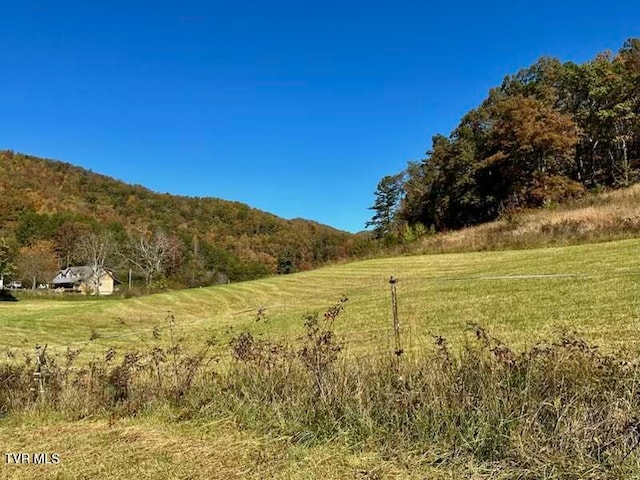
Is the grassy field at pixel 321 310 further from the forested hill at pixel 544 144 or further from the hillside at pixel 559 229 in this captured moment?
the forested hill at pixel 544 144

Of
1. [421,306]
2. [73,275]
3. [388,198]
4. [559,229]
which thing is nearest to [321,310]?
[421,306]

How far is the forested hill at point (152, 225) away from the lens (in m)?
71.9

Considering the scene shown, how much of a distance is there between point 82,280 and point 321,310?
60.9 m

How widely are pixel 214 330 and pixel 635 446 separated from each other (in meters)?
10.2

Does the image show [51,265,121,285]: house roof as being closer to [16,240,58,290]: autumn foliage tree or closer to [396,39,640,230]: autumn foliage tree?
[16,240,58,290]: autumn foliage tree

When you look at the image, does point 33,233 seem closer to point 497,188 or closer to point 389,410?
point 497,188

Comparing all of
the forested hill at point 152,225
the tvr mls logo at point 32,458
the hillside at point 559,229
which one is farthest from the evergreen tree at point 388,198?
the tvr mls logo at point 32,458

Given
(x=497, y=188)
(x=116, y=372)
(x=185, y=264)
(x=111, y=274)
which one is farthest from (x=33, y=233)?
(x=116, y=372)

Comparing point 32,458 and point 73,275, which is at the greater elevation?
point 73,275

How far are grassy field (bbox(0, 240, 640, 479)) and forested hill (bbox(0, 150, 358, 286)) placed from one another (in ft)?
154

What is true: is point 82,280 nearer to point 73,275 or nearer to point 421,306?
point 73,275

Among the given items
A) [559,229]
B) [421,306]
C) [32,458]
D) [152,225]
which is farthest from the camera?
[152,225]

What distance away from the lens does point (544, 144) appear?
31.6 metres

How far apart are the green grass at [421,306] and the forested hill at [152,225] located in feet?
151
